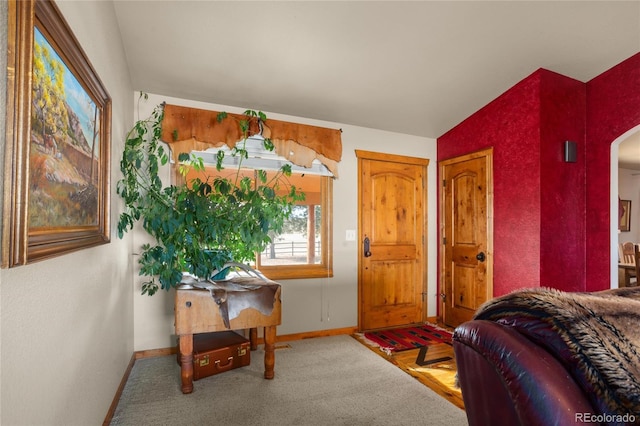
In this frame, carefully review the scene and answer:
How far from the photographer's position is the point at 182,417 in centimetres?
202

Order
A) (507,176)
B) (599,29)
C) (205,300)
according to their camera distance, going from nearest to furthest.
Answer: (205,300) → (599,29) → (507,176)

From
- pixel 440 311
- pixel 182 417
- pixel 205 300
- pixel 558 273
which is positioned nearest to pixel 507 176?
pixel 558 273

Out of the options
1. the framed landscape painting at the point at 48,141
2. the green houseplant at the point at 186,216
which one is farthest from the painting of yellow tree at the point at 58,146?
the green houseplant at the point at 186,216

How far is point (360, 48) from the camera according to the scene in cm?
256

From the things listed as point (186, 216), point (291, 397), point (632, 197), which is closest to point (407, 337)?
point (291, 397)

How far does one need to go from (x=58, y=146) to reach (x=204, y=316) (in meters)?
1.45

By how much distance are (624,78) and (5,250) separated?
4.28 meters

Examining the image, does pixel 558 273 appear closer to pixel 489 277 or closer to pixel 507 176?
pixel 489 277

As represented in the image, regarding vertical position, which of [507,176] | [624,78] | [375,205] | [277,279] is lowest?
[277,279]

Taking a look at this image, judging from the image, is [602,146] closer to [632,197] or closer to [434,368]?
[434,368]

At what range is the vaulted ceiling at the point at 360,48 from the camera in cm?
220

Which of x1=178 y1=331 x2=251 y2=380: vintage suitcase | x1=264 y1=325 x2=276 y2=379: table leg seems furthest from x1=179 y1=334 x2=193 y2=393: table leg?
x1=264 y1=325 x2=276 y2=379: table leg

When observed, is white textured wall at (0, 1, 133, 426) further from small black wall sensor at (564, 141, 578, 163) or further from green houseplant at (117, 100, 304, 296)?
small black wall sensor at (564, 141, 578, 163)

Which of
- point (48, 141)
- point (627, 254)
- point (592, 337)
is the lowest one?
point (627, 254)
